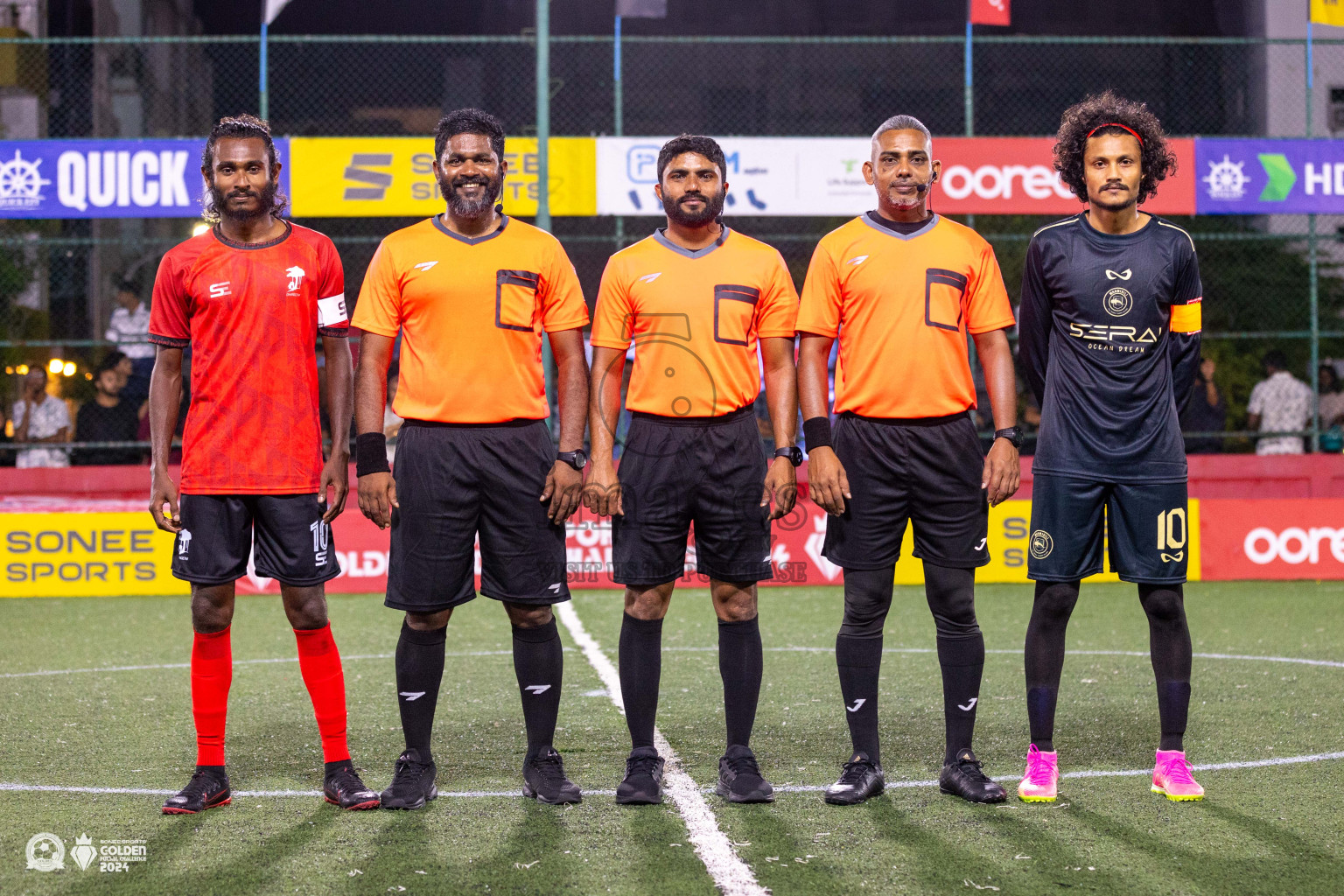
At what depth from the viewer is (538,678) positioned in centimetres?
446

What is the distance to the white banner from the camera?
1259 centimetres

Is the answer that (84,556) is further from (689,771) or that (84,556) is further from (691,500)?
(691,500)

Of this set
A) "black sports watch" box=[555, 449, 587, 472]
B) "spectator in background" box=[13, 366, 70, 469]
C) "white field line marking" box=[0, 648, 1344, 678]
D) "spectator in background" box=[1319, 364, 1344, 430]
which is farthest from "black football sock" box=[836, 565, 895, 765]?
"spectator in background" box=[1319, 364, 1344, 430]

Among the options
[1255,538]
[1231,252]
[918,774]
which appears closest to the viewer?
[918,774]

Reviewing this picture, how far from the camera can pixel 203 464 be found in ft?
14.2

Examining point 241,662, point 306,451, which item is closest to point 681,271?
point 306,451

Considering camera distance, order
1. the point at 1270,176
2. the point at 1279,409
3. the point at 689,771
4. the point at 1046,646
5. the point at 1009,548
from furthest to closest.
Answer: the point at 1279,409 → the point at 1270,176 → the point at 1009,548 → the point at 689,771 → the point at 1046,646

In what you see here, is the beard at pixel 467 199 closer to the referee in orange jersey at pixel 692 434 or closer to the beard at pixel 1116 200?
the referee in orange jersey at pixel 692 434

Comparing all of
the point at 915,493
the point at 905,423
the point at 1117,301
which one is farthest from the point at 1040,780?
Answer: the point at 1117,301

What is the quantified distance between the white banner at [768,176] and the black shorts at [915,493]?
843cm

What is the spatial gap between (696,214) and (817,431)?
0.80 metres

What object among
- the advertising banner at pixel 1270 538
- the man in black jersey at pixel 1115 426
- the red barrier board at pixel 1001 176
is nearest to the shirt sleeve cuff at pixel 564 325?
the man in black jersey at pixel 1115 426

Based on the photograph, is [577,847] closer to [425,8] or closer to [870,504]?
[870,504]

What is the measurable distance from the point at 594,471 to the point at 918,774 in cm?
152
